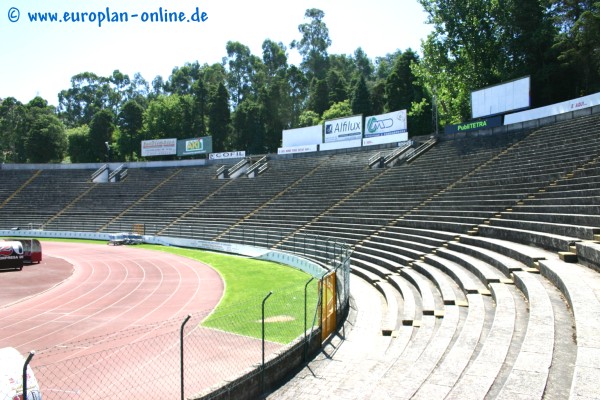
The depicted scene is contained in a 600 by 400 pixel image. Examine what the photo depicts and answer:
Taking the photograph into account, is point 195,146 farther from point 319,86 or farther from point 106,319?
point 106,319

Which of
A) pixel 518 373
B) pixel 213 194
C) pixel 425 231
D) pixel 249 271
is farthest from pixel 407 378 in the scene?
pixel 213 194

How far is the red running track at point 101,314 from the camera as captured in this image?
947 centimetres

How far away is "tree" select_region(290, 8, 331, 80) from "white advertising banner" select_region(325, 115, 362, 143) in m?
71.3

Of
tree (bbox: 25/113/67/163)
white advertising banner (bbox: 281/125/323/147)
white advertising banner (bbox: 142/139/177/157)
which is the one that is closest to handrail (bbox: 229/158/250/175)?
white advertising banner (bbox: 281/125/323/147)

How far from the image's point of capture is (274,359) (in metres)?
8.23

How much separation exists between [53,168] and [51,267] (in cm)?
3583

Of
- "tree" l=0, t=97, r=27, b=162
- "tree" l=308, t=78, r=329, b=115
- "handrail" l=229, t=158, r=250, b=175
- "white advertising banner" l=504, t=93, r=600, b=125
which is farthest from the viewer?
"tree" l=0, t=97, r=27, b=162

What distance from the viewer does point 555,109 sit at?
Result: 91.7ft

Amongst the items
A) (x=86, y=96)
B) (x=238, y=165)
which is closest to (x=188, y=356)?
(x=238, y=165)

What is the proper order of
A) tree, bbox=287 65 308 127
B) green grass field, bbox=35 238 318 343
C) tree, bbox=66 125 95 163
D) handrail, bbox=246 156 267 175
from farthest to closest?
tree, bbox=287 65 308 127 < tree, bbox=66 125 95 163 < handrail, bbox=246 156 267 175 < green grass field, bbox=35 238 318 343

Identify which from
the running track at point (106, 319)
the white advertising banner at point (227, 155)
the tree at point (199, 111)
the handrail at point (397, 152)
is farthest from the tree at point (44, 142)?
the handrail at point (397, 152)

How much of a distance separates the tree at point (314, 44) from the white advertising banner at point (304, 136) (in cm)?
6823

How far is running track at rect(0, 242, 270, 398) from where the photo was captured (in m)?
9.23

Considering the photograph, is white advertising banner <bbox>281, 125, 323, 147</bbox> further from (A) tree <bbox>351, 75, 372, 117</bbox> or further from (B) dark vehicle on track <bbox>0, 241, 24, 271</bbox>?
(B) dark vehicle on track <bbox>0, 241, 24, 271</bbox>
